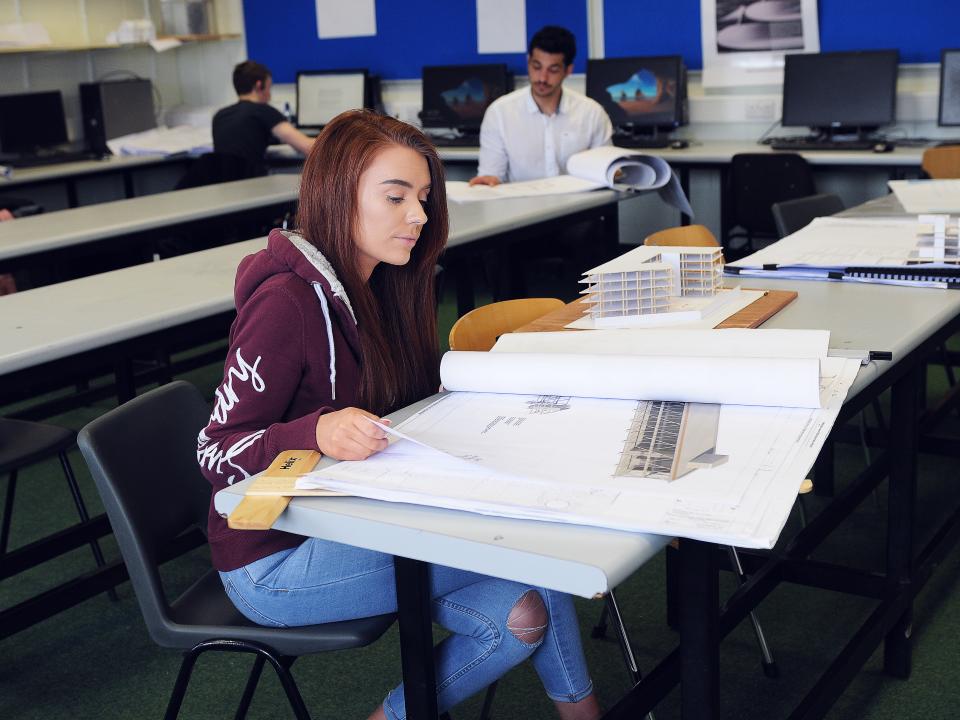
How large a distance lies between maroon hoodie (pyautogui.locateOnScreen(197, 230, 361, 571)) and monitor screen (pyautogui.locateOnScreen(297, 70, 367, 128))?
17.3ft

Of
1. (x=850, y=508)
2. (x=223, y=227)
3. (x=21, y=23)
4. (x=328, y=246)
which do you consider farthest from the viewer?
(x=21, y=23)

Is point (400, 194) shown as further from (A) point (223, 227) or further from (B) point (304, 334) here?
(A) point (223, 227)

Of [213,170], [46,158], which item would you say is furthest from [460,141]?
[46,158]

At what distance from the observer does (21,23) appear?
6492 mm

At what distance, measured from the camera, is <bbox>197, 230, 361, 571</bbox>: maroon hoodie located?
1366 mm

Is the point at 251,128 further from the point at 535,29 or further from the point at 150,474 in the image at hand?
the point at 150,474

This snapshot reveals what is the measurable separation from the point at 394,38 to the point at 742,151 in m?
2.48

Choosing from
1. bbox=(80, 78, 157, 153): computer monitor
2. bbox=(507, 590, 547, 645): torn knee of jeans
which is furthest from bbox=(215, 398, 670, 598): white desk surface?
bbox=(80, 78, 157, 153): computer monitor

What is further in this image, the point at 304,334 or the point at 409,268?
the point at 409,268

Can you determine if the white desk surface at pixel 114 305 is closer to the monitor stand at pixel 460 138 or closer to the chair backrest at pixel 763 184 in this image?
the chair backrest at pixel 763 184

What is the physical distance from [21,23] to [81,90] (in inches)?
19.6

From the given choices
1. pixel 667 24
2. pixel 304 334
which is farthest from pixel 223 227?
pixel 304 334

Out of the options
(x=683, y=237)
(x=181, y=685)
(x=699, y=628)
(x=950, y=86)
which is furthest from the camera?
(x=950, y=86)

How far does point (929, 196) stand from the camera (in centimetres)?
290
